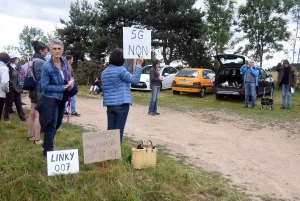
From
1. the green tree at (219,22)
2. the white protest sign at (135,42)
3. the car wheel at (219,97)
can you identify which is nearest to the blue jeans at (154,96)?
the white protest sign at (135,42)

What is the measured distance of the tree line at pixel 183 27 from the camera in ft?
57.2

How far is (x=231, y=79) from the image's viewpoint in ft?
49.1

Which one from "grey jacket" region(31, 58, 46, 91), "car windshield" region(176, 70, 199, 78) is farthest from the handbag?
"car windshield" region(176, 70, 199, 78)

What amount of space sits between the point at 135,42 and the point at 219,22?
45.1ft

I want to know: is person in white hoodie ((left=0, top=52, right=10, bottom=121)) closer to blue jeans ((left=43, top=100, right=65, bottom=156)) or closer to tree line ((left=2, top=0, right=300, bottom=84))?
blue jeans ((left=43, top=100, right=65, bottom=156))

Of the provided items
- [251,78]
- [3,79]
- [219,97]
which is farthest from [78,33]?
[3,79]

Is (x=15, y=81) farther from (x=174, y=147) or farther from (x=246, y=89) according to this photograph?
(x=246, y=89)

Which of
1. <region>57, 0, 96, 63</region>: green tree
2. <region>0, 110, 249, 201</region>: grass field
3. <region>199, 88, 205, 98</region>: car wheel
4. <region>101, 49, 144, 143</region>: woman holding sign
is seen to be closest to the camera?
<region>0, 110, 249, 201</region>: grass field

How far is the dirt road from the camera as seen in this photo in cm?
457

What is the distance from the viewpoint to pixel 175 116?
1019 centimetres

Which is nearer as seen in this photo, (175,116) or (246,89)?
(175,116)

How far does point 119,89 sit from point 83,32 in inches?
937

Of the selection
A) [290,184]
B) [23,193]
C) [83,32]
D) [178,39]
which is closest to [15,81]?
[23,193]

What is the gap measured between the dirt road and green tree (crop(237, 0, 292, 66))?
29.2 ft
